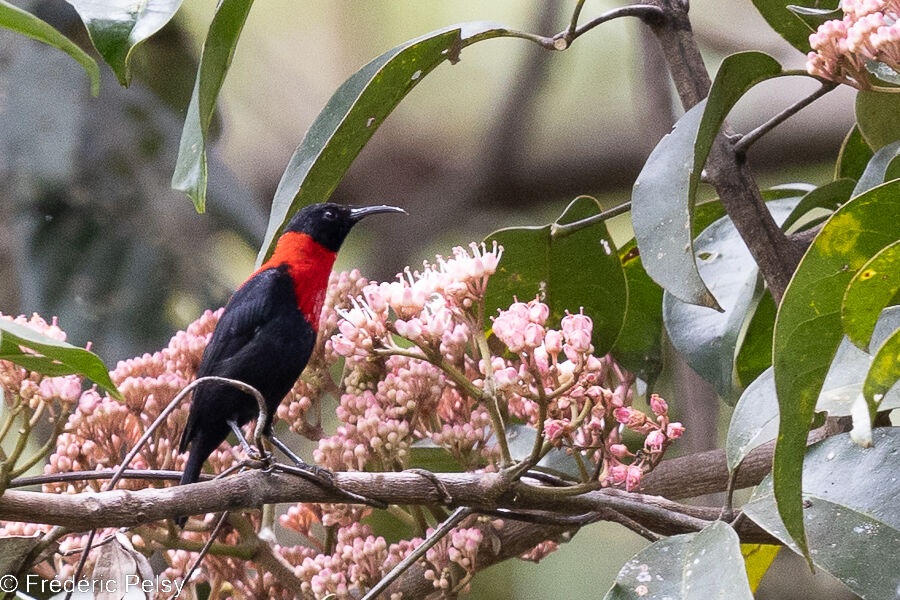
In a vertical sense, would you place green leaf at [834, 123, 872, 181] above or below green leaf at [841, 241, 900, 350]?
below

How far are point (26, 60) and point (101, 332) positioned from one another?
1.05 metres

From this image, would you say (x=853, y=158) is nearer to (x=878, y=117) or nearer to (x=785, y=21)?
Result: (x=878, y=117)

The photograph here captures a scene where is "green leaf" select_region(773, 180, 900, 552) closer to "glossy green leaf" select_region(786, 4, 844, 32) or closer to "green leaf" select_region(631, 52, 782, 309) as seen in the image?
"green leaf" select_region(631, 52, 782, 309)

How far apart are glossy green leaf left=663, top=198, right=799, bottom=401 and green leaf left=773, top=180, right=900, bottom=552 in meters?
0.46

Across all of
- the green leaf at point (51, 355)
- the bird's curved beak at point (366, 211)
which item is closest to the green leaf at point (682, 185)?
the green leaf at point (51, 355)

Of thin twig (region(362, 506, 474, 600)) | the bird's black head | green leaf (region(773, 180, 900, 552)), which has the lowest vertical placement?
the bird's black head

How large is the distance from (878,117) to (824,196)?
14cm

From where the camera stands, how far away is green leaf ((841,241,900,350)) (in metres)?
0.89

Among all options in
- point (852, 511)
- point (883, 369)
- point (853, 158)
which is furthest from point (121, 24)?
point (853, 158)

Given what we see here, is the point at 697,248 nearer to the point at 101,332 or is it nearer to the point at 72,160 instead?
the point at 101,332

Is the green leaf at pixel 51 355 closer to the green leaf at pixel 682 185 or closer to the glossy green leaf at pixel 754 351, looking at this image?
the green leaf at pixel 682 185

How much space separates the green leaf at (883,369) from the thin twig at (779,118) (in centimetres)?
42

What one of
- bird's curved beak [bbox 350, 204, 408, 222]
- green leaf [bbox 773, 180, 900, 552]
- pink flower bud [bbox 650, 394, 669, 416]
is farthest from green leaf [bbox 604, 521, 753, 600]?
bird's curved beak [bbox 350, 204, 408, 222]

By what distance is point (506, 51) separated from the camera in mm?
5652
